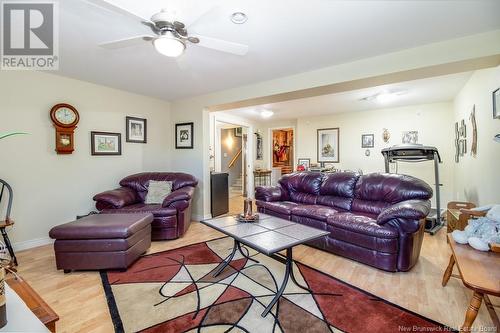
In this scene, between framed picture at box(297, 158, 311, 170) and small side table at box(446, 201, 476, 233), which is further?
framed picture at box(297, 158, 311, 170)

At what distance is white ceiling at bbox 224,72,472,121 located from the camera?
3764 mm

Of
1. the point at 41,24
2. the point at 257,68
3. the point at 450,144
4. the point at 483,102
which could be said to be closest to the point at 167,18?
the point at 41,24

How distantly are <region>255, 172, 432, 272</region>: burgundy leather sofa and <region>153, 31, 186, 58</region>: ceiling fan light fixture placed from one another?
2.49 m

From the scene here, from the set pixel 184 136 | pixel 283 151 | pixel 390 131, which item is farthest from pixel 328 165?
pixel 184 136

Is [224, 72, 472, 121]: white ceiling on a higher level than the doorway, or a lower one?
higher

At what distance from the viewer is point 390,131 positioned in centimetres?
559

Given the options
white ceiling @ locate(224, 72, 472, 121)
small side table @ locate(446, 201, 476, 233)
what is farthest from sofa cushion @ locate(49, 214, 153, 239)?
white ceiling @ locate(224, 72, 472, 121)

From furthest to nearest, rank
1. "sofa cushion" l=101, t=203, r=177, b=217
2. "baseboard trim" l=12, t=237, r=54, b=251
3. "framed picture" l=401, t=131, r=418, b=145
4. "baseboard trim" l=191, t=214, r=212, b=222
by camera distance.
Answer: "framed picture" l=401, t=131, r=418, b=145 < "baseboard trim" l=191, t=214, r=212, b=222 < "sofa cushion" l=101, t=203, r=177, b=217 < "baseboard trim" l=12, t=237, r=54, b=251

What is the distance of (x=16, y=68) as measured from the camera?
306 cm

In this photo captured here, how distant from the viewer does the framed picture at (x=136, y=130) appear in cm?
434

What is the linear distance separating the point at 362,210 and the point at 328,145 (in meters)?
3.39

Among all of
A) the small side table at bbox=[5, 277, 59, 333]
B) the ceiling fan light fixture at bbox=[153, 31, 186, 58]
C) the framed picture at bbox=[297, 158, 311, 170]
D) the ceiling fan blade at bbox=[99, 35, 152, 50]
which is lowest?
the small side table at bbox=[5, 277, 59, 333]

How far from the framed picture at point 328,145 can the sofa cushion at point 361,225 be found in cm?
363

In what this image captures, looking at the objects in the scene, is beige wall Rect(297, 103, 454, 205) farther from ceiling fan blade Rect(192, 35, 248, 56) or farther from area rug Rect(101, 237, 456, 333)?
ceiling fan blade Rect(192, 35, 248, 56)
